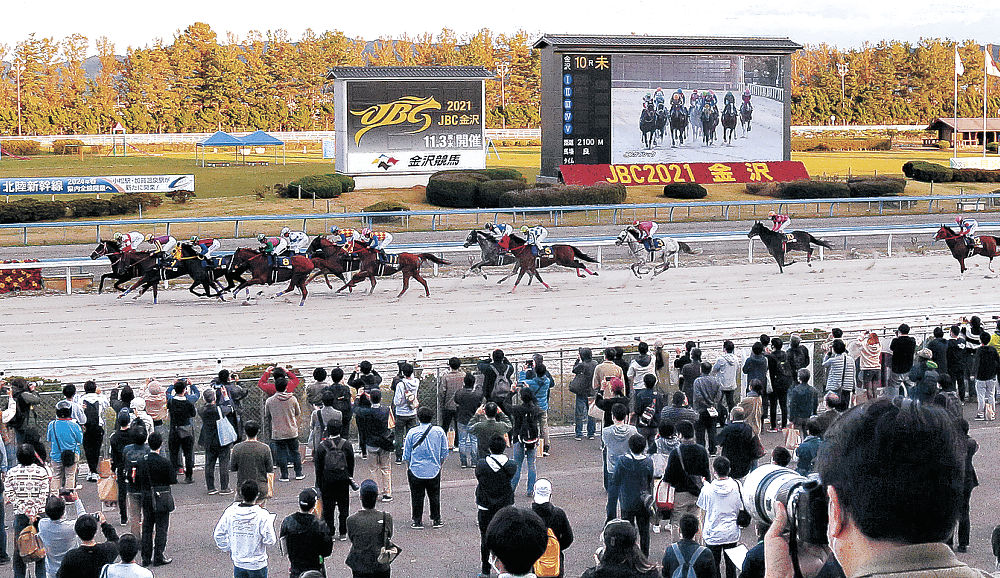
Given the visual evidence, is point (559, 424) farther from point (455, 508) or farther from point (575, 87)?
point (575, 87)

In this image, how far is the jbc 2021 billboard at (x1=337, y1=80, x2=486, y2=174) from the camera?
3394 cm

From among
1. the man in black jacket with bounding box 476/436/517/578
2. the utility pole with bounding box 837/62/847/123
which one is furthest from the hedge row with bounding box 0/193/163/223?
the utility pole with bounding box 837/62/847/123

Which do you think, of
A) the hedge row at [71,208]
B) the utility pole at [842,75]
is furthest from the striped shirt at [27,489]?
the utility pole at [842,75]

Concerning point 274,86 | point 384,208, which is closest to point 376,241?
point 384,208

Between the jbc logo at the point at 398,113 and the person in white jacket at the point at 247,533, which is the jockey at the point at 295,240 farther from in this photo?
the jbc logo at the point at 398,113

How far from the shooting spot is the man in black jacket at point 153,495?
295 inches

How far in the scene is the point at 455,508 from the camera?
892cm

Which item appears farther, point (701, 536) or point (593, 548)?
point (593, 548)

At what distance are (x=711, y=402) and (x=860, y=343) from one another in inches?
95.8

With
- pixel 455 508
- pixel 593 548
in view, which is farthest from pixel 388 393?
pixel 593 548

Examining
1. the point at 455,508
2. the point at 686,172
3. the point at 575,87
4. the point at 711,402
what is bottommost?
the point at 455,508

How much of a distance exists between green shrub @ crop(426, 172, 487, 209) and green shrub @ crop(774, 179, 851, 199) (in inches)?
348

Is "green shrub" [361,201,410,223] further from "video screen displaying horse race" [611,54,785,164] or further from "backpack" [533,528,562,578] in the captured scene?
"backpack" [533,528,562,578]

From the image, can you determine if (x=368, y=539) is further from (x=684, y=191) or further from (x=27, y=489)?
(x=684, y=191)
